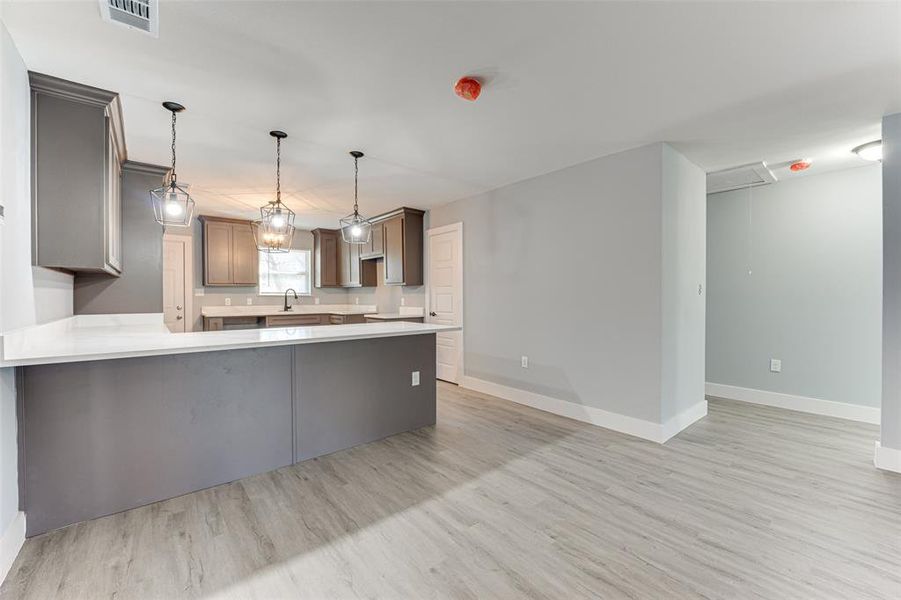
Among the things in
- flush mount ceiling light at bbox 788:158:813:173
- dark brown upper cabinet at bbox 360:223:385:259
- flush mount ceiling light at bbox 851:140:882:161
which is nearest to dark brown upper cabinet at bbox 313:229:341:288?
dark brown upper cabinet at bbox 360:223:385:259

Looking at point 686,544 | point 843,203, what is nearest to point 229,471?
point 686,544

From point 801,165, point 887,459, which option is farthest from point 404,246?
point 887,459

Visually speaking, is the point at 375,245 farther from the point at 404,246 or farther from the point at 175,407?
the point at 175,407

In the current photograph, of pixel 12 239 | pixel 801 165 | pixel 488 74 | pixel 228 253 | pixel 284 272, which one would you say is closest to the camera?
pixel 12 239

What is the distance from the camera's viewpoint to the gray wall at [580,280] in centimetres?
328

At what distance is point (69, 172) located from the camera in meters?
2.27

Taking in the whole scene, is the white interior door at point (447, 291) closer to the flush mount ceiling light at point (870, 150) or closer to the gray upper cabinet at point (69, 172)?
the gray upper cabinet at point (69, 172)

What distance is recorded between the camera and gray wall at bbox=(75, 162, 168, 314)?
137 inches

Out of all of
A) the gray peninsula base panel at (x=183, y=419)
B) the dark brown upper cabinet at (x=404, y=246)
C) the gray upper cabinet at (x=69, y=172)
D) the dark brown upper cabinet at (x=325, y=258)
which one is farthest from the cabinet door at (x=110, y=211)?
the dark brown upper cabinet at (x=325, y=258)

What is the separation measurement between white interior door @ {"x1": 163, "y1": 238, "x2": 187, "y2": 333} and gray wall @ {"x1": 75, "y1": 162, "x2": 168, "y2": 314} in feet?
8.18

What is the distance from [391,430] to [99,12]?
309cm

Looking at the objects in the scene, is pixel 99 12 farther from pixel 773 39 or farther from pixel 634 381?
pixel 634 381

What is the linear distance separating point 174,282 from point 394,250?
134 inches

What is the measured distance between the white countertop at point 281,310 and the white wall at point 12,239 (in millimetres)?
3921
